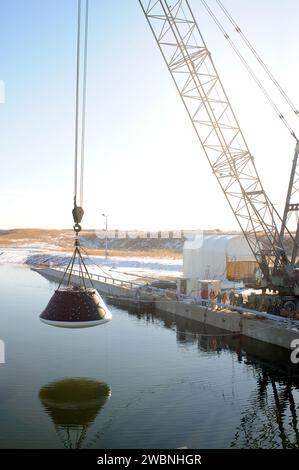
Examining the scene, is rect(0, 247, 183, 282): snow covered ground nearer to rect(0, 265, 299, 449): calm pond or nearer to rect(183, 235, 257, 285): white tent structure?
rect(183, 235, 257, 285): white tent structure

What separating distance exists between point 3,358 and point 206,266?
97.9ft

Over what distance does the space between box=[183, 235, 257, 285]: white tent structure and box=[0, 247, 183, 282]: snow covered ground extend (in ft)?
27.9

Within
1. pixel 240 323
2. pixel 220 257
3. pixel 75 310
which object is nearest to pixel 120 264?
pixel 220 257

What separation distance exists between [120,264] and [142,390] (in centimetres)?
6050

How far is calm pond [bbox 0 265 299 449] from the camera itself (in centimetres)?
1507

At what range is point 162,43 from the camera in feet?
107

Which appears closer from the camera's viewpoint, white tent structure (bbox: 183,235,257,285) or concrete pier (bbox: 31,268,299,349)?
concrete pier (bbox: 31,268,299,349)

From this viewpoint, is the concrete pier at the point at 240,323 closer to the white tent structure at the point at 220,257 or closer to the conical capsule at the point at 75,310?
the white tent structure at the point at 220,257

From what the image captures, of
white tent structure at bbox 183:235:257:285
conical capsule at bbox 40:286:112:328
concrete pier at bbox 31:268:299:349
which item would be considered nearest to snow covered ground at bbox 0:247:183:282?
white tent structure at bbox 183:235:257:285

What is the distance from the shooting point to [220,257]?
4869 centimetres

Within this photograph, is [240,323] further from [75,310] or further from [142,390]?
[75,310]

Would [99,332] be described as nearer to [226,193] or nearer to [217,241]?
[226,193]

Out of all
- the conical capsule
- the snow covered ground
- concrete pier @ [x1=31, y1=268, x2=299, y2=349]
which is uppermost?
the conical capsule

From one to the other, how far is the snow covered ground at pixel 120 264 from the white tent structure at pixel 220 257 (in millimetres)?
8511
